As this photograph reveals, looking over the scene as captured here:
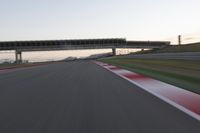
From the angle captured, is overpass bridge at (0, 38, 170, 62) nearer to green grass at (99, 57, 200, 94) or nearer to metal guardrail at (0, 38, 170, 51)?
metal guardrail at (0, 38, 170, 51)

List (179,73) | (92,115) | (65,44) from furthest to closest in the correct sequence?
(65,44), (179,73), (92,115)

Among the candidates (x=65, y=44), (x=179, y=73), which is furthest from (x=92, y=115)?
(x=65, y=44)

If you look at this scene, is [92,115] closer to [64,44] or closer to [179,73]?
[179,73]

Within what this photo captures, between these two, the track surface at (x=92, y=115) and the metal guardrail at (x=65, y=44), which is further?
the metal guardrail at (x=65, y=44)

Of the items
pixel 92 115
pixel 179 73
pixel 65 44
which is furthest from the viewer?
pixel 65 44

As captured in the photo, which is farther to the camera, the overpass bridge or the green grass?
the overpass bridge

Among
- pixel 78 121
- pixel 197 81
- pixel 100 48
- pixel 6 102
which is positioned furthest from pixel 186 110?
pixel 100 48

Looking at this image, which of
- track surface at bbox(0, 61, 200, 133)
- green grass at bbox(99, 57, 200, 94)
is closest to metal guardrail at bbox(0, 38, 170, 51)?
green grass at bbox(99, 57, 200, 94)

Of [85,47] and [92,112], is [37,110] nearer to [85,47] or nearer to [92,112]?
[92,112]

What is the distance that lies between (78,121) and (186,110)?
8.39 feet

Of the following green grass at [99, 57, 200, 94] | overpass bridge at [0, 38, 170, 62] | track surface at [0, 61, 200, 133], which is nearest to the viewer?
track surface at [0, 61, 200, 133]

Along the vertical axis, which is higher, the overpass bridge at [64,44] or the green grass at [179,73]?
the overpass bridge at [64,44]

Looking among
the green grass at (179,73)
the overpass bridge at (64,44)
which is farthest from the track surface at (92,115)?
the overpass bridge at (64,44)

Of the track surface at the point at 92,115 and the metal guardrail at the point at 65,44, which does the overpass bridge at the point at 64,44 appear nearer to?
the metal guardrail at the point at 65,44
